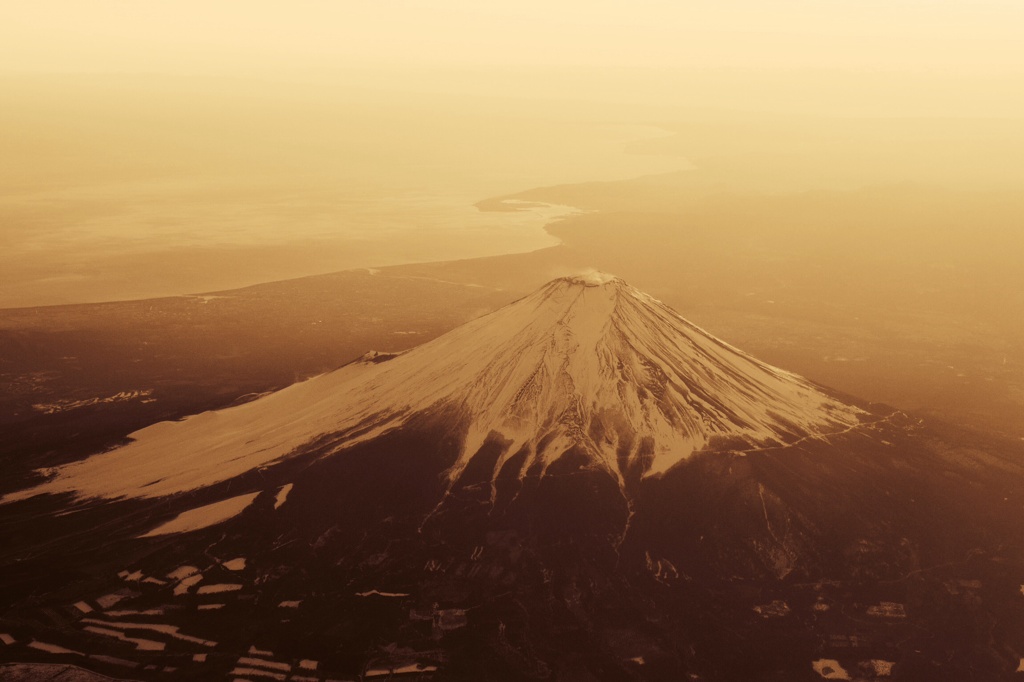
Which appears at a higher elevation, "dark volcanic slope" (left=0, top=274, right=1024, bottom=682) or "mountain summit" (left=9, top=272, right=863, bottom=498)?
"mountain summit" (left=9, top=272, right=863, bottom=498)

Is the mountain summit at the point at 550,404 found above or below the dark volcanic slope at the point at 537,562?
above

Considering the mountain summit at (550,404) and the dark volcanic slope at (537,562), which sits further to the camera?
the mountain summit at (550,404)

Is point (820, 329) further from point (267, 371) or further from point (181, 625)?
point (181, 625)

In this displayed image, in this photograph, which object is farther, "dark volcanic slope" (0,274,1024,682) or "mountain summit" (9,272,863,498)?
"mountain summit" (9,272,863,498)

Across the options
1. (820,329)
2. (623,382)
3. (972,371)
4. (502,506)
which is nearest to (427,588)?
(502,506)
